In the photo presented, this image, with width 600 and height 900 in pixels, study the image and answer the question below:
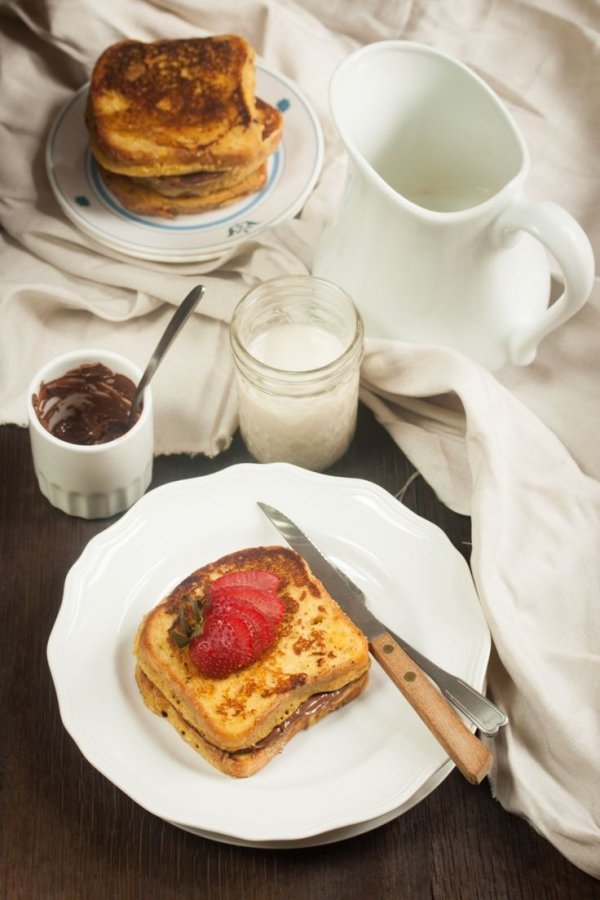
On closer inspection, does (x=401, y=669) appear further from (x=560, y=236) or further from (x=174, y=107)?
(x=174, y=107)

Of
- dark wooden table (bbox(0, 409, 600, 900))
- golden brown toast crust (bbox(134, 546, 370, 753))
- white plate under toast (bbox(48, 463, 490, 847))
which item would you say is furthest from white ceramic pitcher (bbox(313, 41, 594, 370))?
dark wooden table (bbox(0, 409, 600, 900))

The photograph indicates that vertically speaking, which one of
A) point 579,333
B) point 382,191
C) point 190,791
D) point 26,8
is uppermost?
point 382,191

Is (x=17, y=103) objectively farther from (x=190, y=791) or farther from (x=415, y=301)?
(x=190, y=791)

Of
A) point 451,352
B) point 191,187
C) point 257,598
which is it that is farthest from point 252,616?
point 191,187

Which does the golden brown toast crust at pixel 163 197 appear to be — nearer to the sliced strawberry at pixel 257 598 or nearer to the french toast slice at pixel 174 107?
the french toast slice at pixel 174 107

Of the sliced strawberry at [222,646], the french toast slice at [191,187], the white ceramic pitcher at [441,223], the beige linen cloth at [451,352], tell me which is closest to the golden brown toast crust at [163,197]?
the french toast slice at [191,187]

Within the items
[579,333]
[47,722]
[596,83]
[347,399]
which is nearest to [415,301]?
[347,399]

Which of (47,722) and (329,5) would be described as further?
(329,5)
